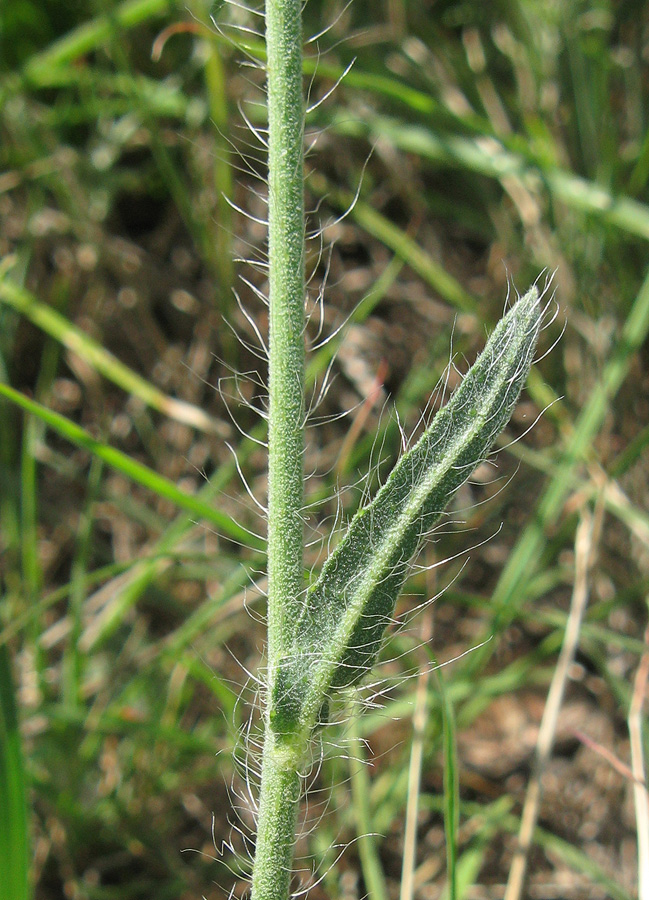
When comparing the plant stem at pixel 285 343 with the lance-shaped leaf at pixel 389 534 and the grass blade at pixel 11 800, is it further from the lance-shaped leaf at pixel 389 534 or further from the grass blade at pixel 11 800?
the grass blade at pixel 11 800

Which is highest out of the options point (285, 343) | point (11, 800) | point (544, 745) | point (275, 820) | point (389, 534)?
point (285, 343)

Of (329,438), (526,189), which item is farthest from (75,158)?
(526,189)

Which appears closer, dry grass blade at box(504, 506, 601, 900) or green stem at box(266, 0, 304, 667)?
green stem at box(266, 0, 304, 667)

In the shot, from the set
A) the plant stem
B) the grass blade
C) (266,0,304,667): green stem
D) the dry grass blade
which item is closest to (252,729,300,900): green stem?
the plant stem

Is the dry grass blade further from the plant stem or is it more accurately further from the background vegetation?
the plant stem

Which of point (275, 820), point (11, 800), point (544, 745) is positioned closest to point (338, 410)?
point (544, 745)

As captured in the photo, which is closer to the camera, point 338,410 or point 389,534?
point 389,534

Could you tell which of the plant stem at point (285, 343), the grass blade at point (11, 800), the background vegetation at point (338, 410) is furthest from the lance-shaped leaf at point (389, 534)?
the background vegetation at point (338, 410)

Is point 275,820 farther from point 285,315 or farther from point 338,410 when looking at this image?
point 338,410
